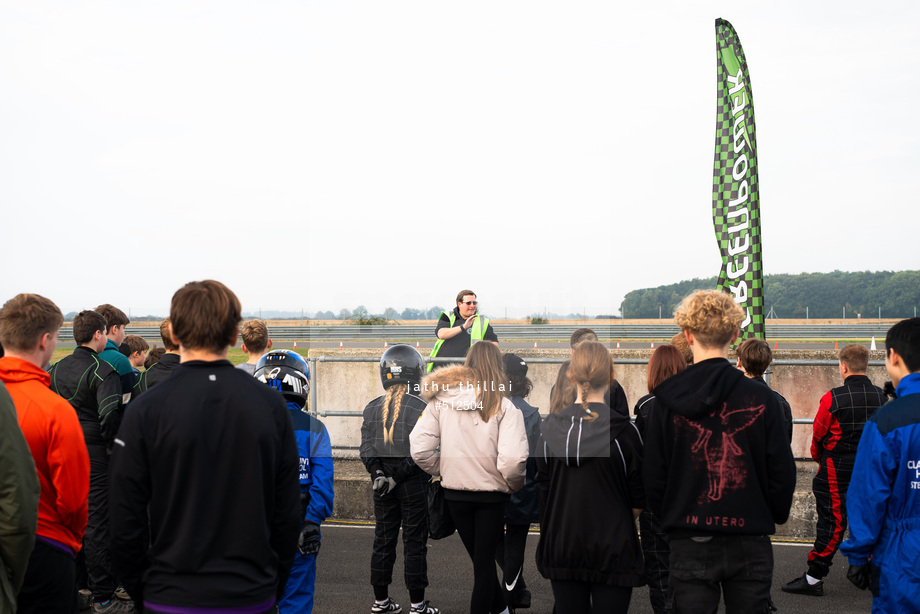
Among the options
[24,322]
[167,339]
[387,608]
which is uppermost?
[24,322]

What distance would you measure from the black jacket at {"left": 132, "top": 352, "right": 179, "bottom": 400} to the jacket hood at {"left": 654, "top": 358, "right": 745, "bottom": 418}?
3459 millimetres

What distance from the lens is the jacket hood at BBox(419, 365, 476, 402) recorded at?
4.27 metres

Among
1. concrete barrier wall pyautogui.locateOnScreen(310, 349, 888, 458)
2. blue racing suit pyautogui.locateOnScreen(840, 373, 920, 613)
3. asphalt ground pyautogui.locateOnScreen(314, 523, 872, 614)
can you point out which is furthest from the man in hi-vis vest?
blue racing suit pyautogui.locateOnScreen(840, 373, 920, 613)

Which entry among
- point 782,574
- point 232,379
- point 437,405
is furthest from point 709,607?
point 782,574

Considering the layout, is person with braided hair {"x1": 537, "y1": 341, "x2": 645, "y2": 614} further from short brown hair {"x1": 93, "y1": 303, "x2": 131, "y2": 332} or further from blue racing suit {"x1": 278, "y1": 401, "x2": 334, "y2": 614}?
short brown hair {"x1": 93, "y1": 303, "x2": 131, "y2": 332}

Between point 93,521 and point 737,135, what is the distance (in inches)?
330

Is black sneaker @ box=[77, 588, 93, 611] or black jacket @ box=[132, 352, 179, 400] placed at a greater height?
black jacket @ box=[132, 352, 179, 400]

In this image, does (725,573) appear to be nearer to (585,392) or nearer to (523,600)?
(585,392)

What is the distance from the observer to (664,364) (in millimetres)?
4328

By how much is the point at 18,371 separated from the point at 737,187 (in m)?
8.31

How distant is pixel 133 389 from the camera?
527 centimetres

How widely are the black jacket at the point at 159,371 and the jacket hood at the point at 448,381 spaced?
6.19 feet

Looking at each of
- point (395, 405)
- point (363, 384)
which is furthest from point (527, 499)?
point (363, 384)

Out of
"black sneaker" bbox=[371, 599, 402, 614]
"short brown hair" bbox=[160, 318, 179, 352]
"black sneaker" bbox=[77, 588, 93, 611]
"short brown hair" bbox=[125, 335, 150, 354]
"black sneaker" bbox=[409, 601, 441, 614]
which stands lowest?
"black sneaker" bbox=[77, 588, 93, 611]
